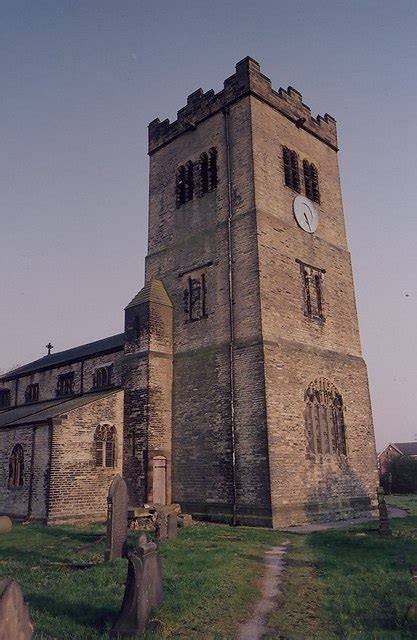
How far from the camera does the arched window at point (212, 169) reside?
21000mm

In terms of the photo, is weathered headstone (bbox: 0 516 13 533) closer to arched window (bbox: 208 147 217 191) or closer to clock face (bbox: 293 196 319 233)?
arched window (bbox: 208 147 217 191)

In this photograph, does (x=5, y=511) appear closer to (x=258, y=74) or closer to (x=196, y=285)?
(x=196, y=285)

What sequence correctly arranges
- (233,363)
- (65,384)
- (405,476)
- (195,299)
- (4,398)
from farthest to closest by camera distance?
1. (405,476)
2. (4,398)
3. (65,384)
4. (195,299)
5. (233,363)

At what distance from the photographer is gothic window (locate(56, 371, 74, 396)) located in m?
25.7

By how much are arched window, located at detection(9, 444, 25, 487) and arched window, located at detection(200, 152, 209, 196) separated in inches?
518

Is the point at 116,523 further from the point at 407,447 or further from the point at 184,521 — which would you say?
the point at 407,447

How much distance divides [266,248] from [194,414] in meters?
6.84

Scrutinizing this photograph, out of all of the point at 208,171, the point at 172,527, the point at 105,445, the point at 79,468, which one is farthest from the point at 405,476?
the point at 172,527

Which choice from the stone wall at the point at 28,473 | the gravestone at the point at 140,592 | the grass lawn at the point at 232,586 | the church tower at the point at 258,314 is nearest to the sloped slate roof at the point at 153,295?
the church tower at the point at 258,314

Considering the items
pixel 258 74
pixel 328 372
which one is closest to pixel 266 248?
pixel 328 372

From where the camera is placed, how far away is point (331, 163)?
2405 centimetres

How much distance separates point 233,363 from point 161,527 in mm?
6532

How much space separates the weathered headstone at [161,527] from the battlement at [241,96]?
16668 mm

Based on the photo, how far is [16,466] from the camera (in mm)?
→ 19766
